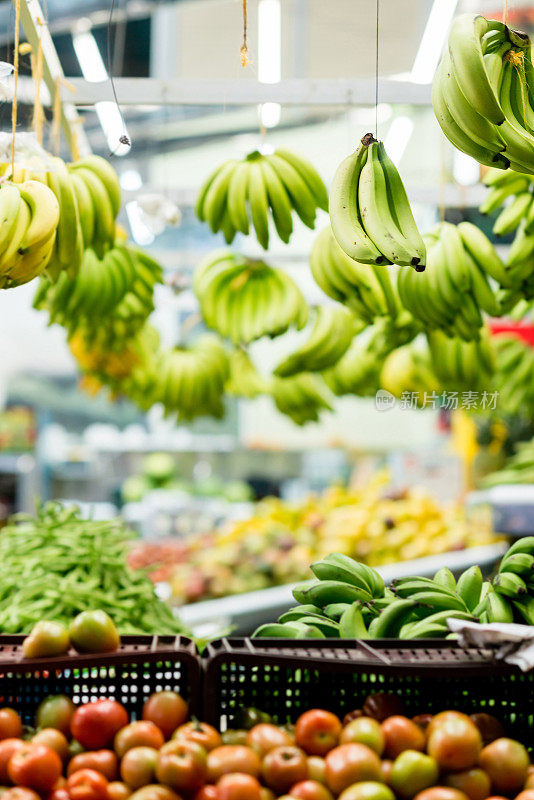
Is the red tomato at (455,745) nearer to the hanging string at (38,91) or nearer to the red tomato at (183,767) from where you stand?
the red tomato at (183,767)

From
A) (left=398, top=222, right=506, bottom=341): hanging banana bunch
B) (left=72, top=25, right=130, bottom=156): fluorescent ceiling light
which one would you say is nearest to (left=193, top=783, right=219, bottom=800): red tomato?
(left=398, top=222, right=506, bottom=341): hanging banana bunch

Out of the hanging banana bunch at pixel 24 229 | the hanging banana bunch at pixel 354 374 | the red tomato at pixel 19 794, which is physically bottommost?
the red tomato at pixel 19 794

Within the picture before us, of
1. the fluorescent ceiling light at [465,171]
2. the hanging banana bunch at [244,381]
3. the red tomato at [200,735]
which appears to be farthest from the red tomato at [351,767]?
the fluorescent ceiling light at [465,171]

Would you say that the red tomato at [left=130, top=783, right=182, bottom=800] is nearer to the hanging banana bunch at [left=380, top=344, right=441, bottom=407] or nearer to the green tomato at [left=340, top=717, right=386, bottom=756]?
the green tomato at [left=340, top=717, right=386, bottom=756]

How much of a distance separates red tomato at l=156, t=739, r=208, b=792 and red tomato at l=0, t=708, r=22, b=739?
345 millimetres

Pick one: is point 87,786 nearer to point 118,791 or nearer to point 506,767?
point 118,791

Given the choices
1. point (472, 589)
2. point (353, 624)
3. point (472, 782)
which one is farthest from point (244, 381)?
point (472, 782)

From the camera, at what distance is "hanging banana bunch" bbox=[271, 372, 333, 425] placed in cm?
474

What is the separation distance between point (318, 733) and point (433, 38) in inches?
86.4

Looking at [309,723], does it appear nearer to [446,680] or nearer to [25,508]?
[446,680]

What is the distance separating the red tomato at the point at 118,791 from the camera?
1.38 m

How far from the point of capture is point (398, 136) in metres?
3.53

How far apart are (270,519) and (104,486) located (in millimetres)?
2849

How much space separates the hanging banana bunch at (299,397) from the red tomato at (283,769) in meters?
3.35
